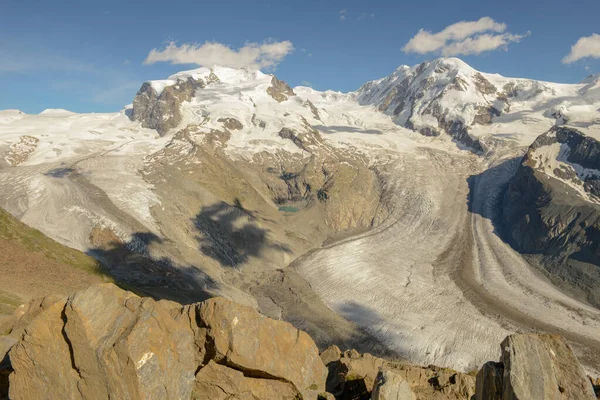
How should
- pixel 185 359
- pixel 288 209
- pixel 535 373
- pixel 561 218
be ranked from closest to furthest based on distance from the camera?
pixel 535 373 → pixel 185 359 → pixel 561 218 → pixel 288 209

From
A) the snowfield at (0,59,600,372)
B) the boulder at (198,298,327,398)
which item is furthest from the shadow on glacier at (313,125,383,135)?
the boulder at (198,298,327,398)

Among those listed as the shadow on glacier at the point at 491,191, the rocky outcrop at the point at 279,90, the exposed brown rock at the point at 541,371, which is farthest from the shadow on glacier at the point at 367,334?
the rocky outcrop at the point at 279,90

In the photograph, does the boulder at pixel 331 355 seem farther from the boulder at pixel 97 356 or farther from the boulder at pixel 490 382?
the boulder at pixel 490 382

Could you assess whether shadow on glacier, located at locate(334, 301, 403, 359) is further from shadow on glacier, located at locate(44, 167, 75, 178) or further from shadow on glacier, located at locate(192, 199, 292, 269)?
shadow on glacier, located at locate(44, 167, 75, 178)

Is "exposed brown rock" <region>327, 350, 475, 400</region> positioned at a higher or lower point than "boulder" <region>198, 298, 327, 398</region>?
lower

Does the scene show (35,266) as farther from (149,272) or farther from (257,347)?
(257,347)

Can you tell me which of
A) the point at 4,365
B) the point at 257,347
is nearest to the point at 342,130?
the point at 257,347
